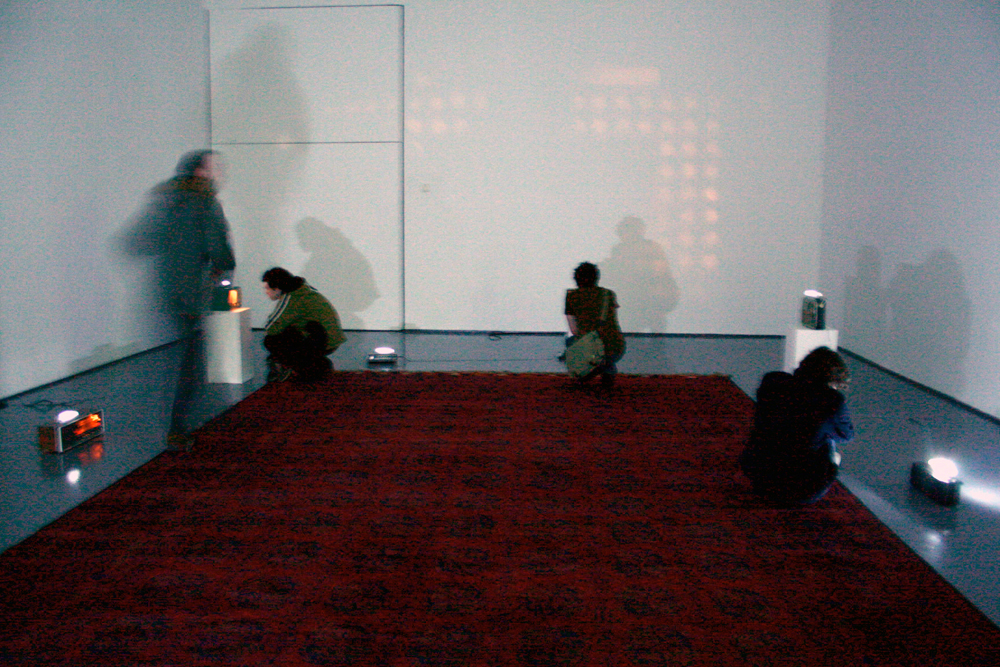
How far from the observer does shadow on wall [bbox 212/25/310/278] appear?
291 inches

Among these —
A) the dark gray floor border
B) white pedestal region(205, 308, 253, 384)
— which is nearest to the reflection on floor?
the dark gray floor border

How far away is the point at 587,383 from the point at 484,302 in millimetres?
2416

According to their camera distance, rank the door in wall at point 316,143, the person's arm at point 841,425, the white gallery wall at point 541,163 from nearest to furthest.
→ the person's arm at point 841,425 < the white gallery wall at point 541,163 < the door in wall at point 316,143

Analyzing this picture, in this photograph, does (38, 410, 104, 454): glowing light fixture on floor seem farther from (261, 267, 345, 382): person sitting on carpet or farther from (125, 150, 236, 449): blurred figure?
(261, 267, 345, 382): person sitting on carpet

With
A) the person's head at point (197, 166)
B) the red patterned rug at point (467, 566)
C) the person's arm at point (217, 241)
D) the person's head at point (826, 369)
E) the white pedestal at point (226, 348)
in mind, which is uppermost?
the person's head at point (197, 166)

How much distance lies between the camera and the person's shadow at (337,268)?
755 cm

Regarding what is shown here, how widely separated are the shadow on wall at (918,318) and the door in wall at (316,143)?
410 cm

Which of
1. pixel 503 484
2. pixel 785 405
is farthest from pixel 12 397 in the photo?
pixel 785 405

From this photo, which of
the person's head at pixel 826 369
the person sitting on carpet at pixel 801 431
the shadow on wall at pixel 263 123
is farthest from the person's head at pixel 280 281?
the person's head at pixel 826 369

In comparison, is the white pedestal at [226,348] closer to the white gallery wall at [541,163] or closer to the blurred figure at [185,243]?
the white gallery wall at [541,163]

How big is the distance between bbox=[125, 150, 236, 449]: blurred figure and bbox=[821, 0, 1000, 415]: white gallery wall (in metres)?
4.27

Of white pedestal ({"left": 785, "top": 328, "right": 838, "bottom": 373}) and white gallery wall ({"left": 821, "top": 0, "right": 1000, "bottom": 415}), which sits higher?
white gallery wall ({"left": 821, "top": 0, "right": 1000, "bottom": 415})

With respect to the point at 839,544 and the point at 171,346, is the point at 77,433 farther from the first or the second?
the point at 839,544

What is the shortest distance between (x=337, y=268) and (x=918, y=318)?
500 centimetres
